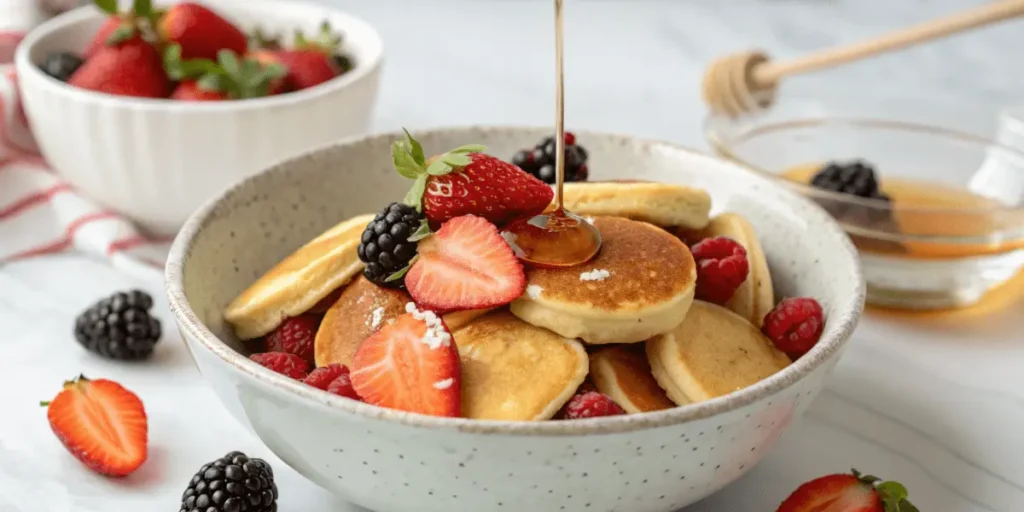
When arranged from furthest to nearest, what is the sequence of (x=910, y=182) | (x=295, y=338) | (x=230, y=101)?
1. (x=910, y=182)
2. (x=230, y=101)
3. (x=295, y=338)

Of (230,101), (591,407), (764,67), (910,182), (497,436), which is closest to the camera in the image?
(497,436)

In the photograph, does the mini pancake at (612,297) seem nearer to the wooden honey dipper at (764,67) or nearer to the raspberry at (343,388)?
the raspberry at (343,388)

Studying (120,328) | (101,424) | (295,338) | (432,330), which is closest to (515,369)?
(432,330)

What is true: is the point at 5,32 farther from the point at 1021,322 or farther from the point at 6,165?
the point at 1021,322

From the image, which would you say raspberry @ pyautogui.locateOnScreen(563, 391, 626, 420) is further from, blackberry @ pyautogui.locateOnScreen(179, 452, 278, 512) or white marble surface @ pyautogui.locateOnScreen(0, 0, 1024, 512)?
blackberry @ pyautogui.locateOnScreen(179, 452, 278, 512)

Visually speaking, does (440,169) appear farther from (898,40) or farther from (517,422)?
(898,40)

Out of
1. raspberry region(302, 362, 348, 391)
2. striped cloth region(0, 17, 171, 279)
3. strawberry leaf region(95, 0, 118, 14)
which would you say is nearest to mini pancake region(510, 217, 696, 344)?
raspberry region(302, 362, 348, 391)

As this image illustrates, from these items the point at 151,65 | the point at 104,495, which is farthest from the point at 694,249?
the point at 151,65
